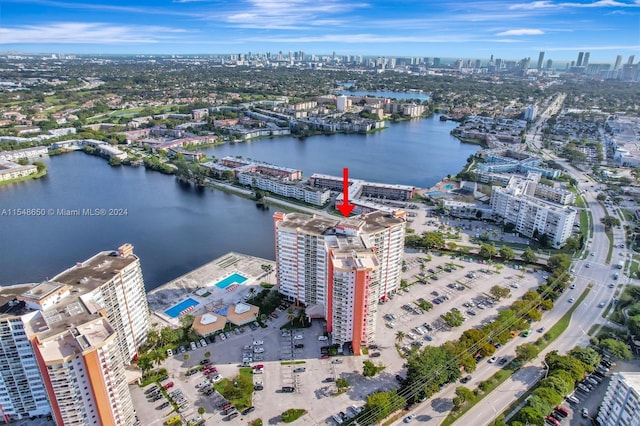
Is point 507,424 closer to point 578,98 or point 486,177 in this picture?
point 486,177

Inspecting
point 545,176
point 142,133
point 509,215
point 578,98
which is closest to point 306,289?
point 509,215

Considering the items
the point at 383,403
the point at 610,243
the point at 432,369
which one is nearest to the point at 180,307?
the point at 383,403

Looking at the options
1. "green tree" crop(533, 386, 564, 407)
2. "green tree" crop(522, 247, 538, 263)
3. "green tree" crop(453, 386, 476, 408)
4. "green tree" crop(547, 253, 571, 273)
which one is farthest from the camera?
"green tree" crop(522, 247, 538, 263)

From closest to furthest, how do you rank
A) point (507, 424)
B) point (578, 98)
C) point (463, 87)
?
point (507, 424) → point (578, 98) → point (463, 87)

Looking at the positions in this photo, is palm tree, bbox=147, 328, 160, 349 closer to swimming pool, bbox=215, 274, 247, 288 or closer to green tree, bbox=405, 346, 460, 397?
swimming pool, bbox=215, 274, 247, 288

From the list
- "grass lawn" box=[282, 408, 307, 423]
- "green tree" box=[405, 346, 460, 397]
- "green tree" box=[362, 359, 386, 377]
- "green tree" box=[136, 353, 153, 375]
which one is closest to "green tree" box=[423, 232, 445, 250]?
"green tree" box=[405, 346, 460, 397]

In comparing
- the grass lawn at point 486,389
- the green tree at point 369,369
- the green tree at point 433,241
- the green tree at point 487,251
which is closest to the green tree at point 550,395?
the grass lawn at point 486,389
